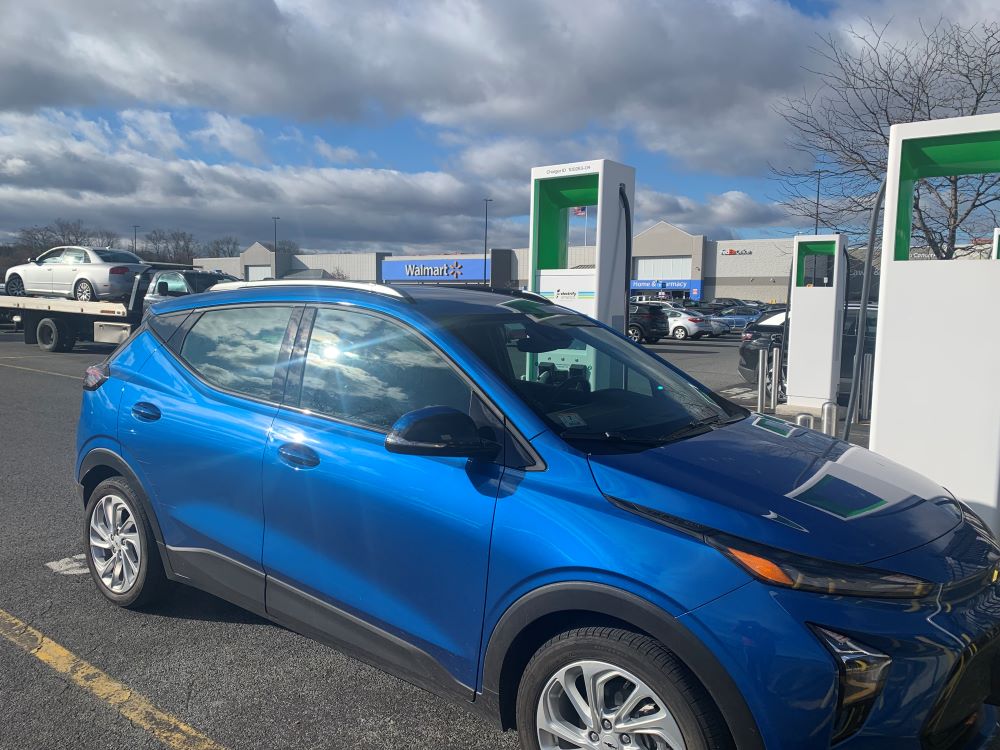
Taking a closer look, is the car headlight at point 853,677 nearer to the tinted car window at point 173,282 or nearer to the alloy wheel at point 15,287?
the tinted car window at point 173,282

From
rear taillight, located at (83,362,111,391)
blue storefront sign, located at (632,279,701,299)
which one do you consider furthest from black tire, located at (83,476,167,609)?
blue storefront sign, located at (632,279,701,299)

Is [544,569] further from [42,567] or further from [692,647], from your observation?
[42,567]

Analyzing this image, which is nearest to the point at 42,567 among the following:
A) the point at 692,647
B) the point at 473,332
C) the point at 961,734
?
the point at 473,332

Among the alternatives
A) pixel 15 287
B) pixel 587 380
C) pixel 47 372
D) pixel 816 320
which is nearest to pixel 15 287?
pixel 15 287

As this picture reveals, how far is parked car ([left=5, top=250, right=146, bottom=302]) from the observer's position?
17781 mm

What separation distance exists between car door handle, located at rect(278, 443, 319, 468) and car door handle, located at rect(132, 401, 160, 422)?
0.97 m

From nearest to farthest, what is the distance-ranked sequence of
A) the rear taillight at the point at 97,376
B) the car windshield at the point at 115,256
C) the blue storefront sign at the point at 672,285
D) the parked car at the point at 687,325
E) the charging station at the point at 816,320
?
the rear taillight at the point at 97,376, the charging station at the point at 816,320, the car windshield at the point at 115,256, the parked car at the point at 687,325, the blue storefront sign at the point at 672,285

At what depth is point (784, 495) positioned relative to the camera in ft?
7.91

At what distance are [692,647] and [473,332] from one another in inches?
59.2

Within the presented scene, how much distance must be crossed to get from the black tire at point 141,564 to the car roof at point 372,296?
974 millimetres

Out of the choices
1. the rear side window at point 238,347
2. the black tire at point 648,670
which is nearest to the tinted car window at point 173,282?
the rear side window at point 238,347

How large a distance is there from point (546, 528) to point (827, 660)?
2.79 feet

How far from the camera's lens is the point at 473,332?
310cm

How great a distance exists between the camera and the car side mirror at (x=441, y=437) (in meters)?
2.56
